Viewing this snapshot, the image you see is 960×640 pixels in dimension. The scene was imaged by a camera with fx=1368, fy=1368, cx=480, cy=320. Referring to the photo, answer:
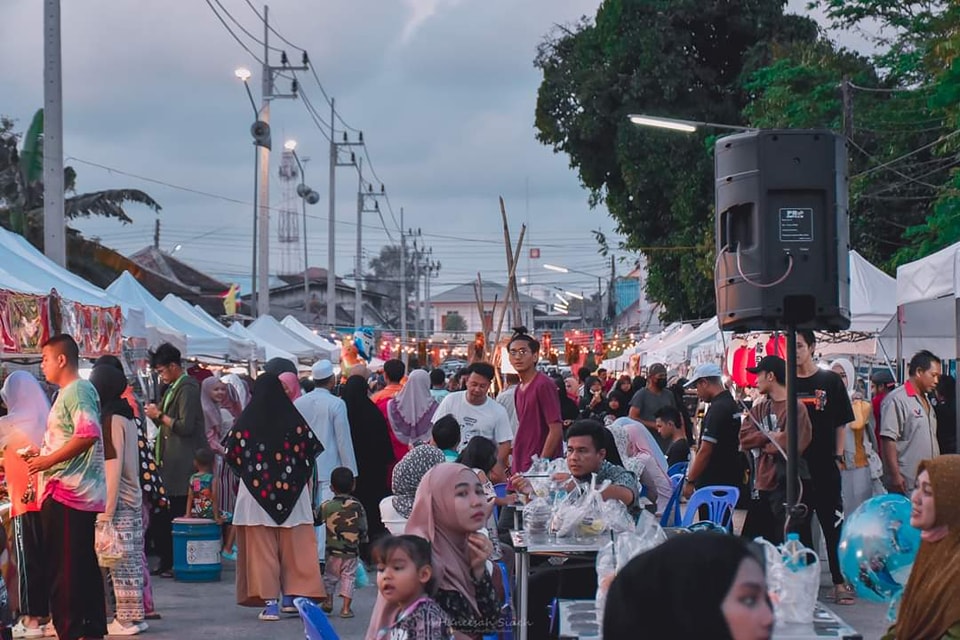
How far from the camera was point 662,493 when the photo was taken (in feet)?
34.0

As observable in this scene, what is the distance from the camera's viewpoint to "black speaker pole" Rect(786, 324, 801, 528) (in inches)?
305

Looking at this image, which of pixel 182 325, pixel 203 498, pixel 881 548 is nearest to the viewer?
pixel 881 548

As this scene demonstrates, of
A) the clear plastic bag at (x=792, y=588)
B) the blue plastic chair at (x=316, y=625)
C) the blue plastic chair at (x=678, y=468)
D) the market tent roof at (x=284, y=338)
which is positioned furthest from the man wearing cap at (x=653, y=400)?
the market tent roof at (x=284, y=338)

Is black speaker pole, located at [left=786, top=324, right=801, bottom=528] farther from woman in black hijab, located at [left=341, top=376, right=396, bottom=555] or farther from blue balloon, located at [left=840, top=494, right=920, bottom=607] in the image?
woman in black hijab, located at [left=341, top=376, right=396, bottom=555]

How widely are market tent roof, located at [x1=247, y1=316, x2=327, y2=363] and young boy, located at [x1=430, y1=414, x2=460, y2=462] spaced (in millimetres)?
17297

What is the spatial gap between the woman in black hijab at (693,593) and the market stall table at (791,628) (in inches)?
85.1

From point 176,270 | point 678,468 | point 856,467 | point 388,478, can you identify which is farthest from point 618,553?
point 176,270

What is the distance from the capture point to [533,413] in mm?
11023

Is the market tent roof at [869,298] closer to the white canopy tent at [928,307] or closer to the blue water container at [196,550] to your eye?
the white canopy tent at [928,307]

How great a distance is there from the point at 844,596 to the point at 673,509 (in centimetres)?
141

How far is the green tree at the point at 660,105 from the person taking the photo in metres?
34.4

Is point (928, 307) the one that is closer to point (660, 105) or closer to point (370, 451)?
point (370, 451)

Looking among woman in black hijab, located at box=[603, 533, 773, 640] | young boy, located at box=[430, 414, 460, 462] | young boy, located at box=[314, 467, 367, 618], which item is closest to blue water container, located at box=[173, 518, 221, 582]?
young boy, located at box=[314, 467, 367, 618]

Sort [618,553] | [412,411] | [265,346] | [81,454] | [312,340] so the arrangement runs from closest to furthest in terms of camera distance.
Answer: [618,553], [81,454], [412,411], [265,346], [312,340]
